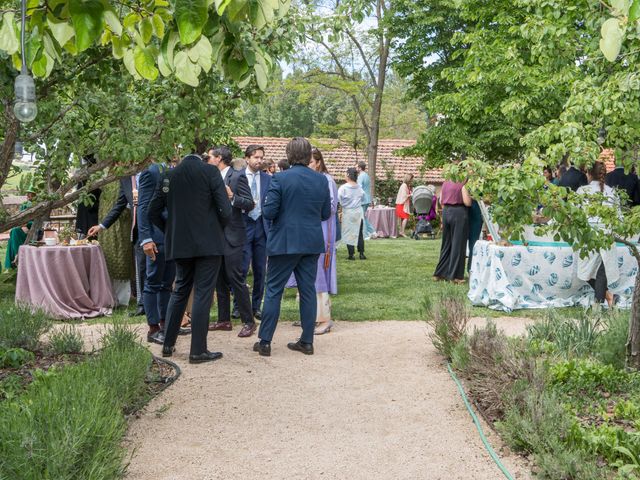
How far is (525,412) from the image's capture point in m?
4.16

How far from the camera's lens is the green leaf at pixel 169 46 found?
2.30m

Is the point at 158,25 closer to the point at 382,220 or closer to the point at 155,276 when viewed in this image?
the point at 155,276

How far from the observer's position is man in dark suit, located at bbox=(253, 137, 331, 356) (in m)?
6.61

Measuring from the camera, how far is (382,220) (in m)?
24.8

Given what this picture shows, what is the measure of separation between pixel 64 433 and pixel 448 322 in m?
3.92

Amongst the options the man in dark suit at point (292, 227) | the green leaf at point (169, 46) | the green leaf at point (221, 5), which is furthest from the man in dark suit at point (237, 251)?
the green leaf at point (221, 5)

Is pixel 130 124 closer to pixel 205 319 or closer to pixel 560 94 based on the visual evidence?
pixel 205 319

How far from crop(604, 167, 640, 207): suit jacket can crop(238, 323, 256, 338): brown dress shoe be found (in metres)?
4.79

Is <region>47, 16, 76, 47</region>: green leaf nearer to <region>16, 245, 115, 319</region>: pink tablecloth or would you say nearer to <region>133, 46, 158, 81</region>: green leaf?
<region>133, 46, 158, 81</region>: green leaf

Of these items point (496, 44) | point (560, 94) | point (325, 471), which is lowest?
point (325, 471)

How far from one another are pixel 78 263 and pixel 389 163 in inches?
1121

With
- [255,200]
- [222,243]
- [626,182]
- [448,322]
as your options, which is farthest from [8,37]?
[626,182]

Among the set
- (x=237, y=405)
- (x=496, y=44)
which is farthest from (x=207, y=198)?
(x=496, y=44)

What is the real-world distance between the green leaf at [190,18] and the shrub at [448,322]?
182 inches
